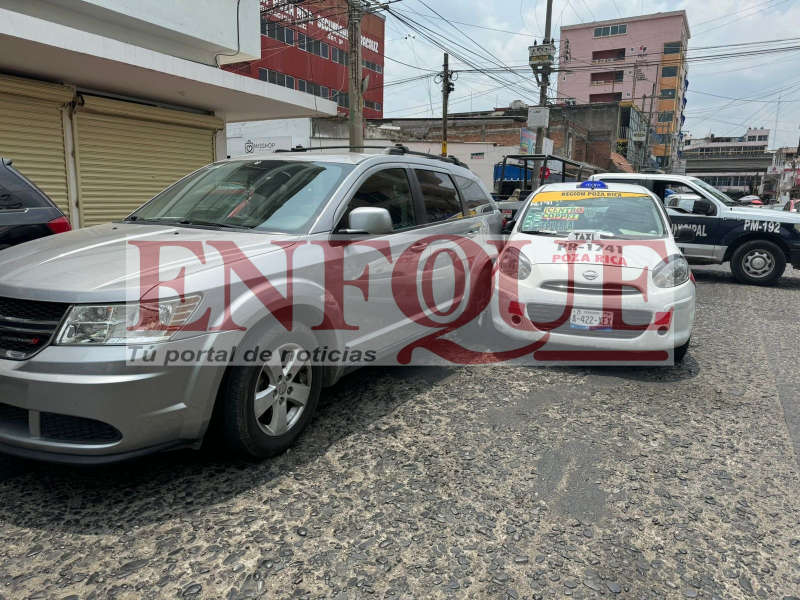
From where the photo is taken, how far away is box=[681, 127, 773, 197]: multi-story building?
235ft

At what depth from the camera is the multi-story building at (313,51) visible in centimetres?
3703

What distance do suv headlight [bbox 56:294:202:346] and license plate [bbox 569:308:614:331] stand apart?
331cm

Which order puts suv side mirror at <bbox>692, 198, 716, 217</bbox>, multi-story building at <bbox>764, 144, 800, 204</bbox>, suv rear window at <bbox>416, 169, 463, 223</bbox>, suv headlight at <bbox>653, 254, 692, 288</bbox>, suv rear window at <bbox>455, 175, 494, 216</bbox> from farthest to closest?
multi-story building at <bbox>764, 144, 800, 204</bbox>
suv side mirror at <bbox>692, 198, 716, 217</bbox>
suv rear window at <bbox>455, 175, 494, 216</bbox>
suv headlight at <bbox>653, 254, 692, 288</bbox>
suv rear window at <bbox>416, 169, 463, 223</bbox>

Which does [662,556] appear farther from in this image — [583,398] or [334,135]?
[334,135]

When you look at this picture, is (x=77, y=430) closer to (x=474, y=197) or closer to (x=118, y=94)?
(x=474, y=197)

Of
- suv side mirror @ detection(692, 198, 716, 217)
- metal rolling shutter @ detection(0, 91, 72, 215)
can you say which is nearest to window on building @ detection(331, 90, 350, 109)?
metal rolling shutter @ detection(0, 91, 72, 215)

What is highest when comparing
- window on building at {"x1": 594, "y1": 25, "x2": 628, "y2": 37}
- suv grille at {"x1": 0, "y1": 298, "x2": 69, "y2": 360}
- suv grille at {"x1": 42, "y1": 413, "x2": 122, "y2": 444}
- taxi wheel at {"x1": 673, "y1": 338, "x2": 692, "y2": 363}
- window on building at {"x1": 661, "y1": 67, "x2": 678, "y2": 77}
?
window on building at {"x1": 594, "y1": 25, "x2": 628, "y2": 37}

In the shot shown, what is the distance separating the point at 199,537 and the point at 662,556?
6.75 ft

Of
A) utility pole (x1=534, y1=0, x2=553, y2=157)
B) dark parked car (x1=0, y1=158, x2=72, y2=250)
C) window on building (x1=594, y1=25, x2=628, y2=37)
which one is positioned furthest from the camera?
window on building (x1=594, y1=25, x2=628, y2=37)

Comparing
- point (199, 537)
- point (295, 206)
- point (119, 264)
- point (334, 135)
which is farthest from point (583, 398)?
point (334, 135)

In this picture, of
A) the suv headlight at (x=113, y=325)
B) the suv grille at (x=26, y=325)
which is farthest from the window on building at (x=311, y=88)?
the suv headlight at (x=113, y=325)

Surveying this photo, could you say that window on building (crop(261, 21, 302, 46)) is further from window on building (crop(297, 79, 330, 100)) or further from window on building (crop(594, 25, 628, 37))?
window on building (crop(594, 25, 628, 37))

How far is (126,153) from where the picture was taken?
984 centimetres

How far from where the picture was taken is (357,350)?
3715 millimetres
